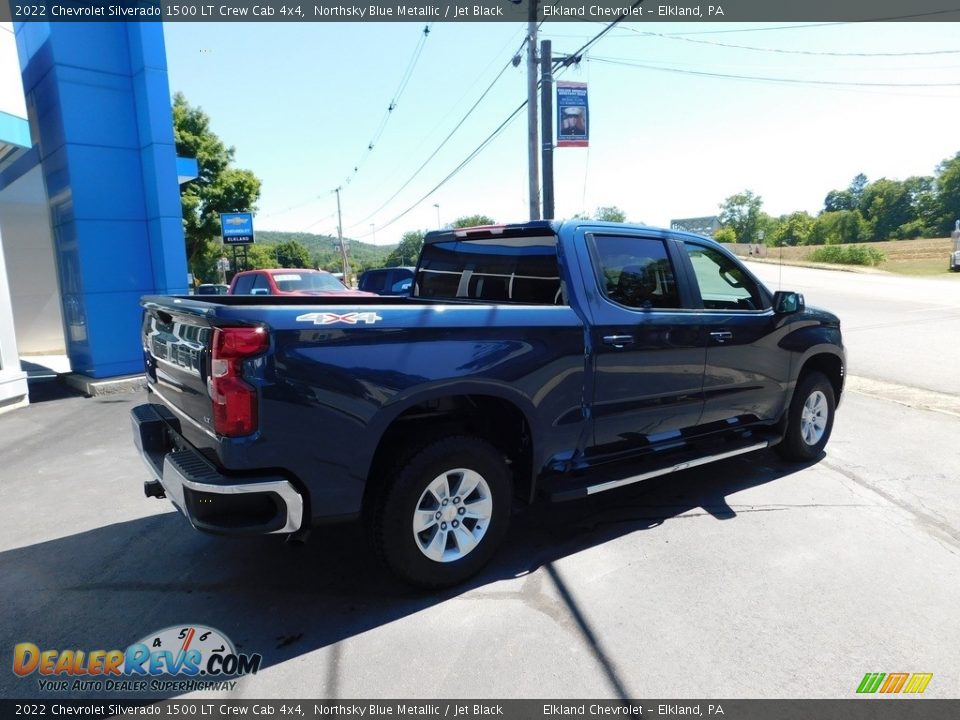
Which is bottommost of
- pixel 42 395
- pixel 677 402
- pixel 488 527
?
pixel 42 395

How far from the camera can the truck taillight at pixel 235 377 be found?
2.52 meters

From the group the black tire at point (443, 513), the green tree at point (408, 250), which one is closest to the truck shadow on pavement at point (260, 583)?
the black tire at point (443, 513)

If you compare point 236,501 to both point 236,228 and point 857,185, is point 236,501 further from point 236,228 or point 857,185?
point 857,185

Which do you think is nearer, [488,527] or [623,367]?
[488,527]

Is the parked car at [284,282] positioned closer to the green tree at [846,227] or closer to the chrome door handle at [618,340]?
the chrome door handle at [618,340]

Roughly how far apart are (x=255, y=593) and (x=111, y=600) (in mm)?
781

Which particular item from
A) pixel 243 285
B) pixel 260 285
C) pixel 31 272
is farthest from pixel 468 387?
pixel 31 272

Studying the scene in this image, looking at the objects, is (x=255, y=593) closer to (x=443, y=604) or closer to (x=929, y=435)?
(x=443, y=604)

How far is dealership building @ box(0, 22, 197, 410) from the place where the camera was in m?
9.20

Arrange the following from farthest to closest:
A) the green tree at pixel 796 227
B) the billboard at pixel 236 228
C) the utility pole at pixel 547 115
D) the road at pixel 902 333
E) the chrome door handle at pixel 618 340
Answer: the green tree at pixel 796 227, the billboard at pixel 236 228, the utility pole at pixel 547 115, the road at pixel 902 333, the chrome door handle at pixel 618 340

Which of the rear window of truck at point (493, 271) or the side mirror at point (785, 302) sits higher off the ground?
the rear window of truck at point (493, 271)

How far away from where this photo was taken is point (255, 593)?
10.5ft

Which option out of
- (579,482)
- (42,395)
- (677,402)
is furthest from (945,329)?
(42,395)

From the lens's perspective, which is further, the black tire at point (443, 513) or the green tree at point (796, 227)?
the green tree at point (796, 227)
